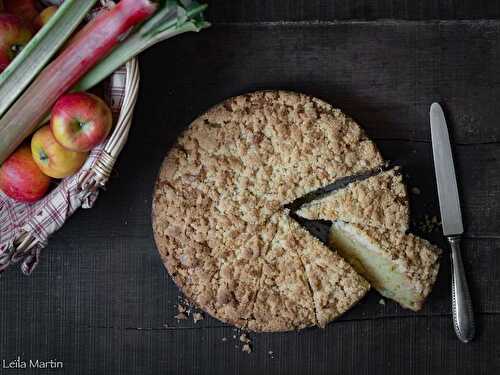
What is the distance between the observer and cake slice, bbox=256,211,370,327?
6.92 feet

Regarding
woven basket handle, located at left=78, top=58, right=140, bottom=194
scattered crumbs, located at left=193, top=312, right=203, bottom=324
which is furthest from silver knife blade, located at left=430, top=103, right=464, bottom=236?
woven basket handle, located at left=78, top=58, right=140, bottom=194

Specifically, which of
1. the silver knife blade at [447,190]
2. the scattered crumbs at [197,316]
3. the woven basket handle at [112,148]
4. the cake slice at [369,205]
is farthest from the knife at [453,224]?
the woven basket handle at [112,148]

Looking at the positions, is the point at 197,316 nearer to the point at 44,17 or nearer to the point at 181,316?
the point at 181,316

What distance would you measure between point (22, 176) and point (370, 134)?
129 centimetres

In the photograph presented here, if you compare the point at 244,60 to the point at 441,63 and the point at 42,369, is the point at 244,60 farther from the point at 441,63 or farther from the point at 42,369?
the point at 42,369

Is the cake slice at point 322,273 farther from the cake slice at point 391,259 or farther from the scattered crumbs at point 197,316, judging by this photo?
the scattered crumbs at point 197,316

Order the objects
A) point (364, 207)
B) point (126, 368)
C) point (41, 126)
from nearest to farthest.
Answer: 1. point (41, 126)
2. point (364, 207)
3. point (126, 368)

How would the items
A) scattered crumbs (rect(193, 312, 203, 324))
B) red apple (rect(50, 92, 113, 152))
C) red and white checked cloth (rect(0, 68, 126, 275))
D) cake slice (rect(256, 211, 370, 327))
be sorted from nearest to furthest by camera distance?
red apple (rect(50, 92, 113, 152)) → red and white checked cloth (rect(0, 68, 126, 275)) → cake slice (rect(256, 211, 370, 327)) → scattered crumbs (rect(193, 312, 203, 324))

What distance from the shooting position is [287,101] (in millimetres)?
2139

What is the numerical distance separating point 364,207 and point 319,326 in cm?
48

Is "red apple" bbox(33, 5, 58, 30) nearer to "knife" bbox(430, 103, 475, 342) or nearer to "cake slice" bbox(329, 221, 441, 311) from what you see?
"cake slice" bbox(329, 221, 441, 311)

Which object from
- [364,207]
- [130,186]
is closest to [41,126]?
[130,186]

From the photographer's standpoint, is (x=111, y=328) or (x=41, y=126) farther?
(x=111, y=328)

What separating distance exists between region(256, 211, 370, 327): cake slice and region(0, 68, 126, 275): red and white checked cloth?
2.28 ft
